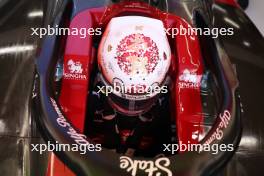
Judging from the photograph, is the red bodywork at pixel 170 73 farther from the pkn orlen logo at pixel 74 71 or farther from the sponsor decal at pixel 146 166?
the sponsor decal at pixel 146 166

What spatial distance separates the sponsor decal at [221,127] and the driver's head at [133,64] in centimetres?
19

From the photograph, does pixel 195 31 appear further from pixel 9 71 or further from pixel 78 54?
pixel 9 71

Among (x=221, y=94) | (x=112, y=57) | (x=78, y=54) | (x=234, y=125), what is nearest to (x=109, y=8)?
(x=78, y=54)

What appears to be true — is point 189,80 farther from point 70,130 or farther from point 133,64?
point 70,130

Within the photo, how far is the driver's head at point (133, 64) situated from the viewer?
1.18 meters

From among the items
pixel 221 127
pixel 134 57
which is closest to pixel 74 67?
pixel 134 57

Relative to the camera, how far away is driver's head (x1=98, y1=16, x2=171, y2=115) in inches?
46.3

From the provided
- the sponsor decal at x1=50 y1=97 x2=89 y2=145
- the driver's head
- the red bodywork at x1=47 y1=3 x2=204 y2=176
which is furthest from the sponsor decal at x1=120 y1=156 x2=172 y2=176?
the red bodywork at x1=47 y1=3 x2=204 y2=176

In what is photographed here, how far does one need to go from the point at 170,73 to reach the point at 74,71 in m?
0.28

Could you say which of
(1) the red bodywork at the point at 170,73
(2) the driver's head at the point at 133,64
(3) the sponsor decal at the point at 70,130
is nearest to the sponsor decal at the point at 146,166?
(3) the sponsor decal at the point at 70,130

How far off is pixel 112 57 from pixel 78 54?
0.20m

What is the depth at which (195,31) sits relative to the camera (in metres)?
1.51

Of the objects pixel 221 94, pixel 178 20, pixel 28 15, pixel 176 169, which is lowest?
pixel 176 169

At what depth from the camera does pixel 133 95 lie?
1184mm
